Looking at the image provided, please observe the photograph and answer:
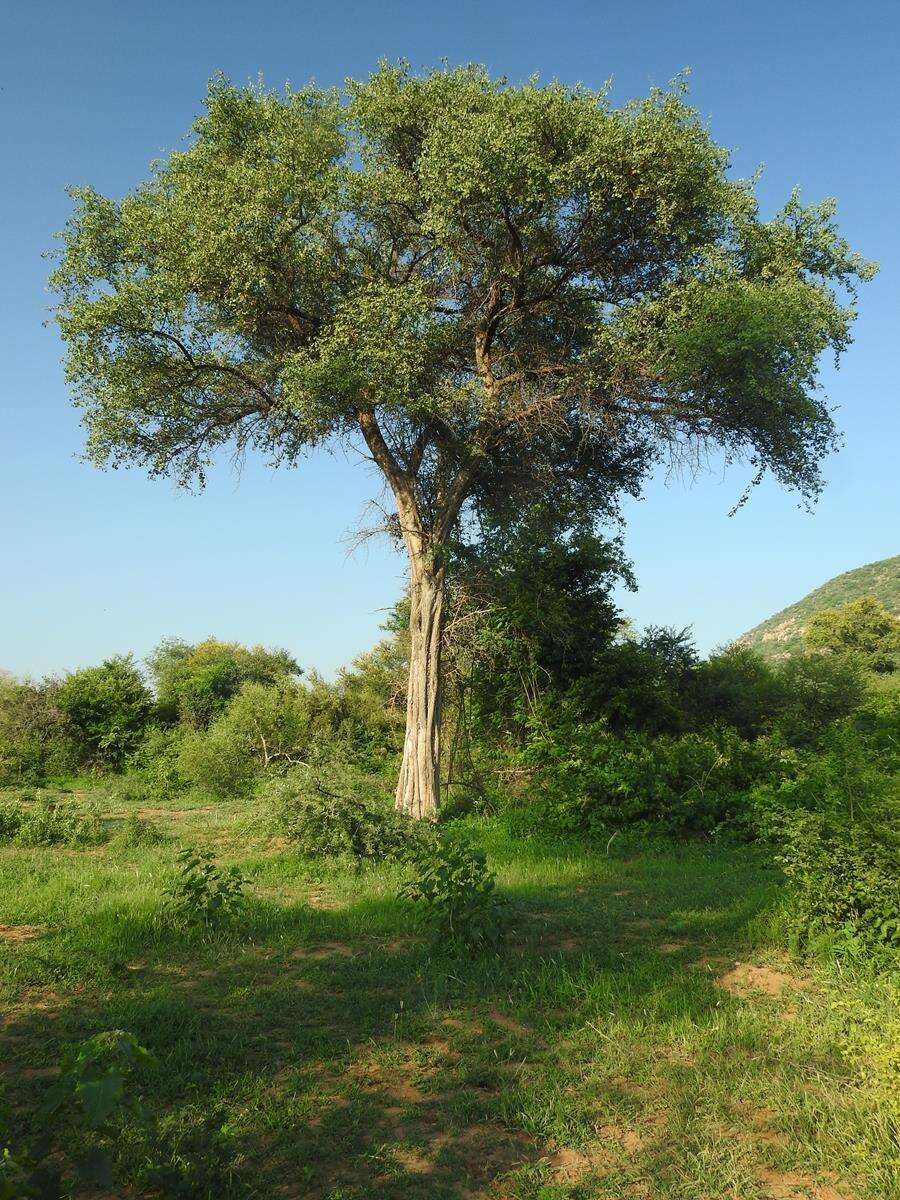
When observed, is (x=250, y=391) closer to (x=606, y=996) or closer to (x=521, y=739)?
(x=521, y=739)

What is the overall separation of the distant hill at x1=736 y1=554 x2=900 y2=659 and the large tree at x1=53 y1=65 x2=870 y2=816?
47915mm

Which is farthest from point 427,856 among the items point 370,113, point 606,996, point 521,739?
point 370,113

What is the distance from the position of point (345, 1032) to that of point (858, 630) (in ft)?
161

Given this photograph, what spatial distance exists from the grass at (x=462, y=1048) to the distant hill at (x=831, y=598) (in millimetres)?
55646

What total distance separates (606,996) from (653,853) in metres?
5.88

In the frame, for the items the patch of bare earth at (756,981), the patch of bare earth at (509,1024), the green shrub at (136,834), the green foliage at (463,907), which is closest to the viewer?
the patch of bare earth at (509,1024)

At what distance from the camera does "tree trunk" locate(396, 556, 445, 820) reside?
1462 cm

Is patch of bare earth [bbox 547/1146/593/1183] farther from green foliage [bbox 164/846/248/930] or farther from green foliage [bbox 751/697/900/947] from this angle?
green foliage [bbox 164/846/248/930]

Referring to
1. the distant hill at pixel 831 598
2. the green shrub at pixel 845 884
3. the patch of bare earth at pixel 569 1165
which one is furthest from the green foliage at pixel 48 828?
the distant hill at pixel 831 598

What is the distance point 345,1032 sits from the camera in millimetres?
5652

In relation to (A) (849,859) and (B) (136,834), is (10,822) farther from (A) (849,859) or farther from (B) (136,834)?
(A) (849,859)

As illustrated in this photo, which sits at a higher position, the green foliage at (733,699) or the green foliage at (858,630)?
the green foliage at (858,630)

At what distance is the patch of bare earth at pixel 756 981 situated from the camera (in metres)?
6.11

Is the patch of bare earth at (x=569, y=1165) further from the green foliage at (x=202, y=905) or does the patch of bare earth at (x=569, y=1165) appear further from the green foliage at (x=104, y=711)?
the green foliage at (x=104, y=711)
